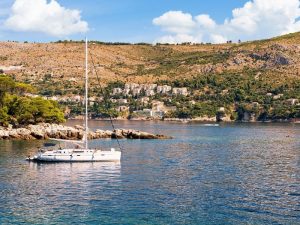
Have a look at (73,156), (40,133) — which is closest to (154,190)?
(73,156)

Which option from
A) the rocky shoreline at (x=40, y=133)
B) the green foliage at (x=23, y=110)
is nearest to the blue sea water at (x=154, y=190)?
the rocky shoreline at (x=40, y=133)

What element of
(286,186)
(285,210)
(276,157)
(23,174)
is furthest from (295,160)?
(23,174)

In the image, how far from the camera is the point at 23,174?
56.4 m

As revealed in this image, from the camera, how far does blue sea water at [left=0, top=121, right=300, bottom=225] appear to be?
37.5m

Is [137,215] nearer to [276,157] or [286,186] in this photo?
[286,186]

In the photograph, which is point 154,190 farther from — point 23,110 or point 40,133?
point 23,110

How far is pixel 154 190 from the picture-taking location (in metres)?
47.3

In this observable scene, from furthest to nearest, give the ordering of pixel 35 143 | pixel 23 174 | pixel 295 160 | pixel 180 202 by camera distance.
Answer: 1. pixel 35 143
2. pixel 295 160
3. pixel 23 174
4. pixel 180 202

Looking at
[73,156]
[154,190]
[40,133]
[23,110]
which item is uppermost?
[23,110]

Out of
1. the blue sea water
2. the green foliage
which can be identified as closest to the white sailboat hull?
the blue sea water

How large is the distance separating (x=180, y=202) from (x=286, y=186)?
13592 millimetres

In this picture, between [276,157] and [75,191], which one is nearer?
[75,191]

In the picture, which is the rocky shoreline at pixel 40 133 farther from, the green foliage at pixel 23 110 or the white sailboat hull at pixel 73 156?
the white sailboat hull at pixel 73 156

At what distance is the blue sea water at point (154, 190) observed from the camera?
3748 cm
